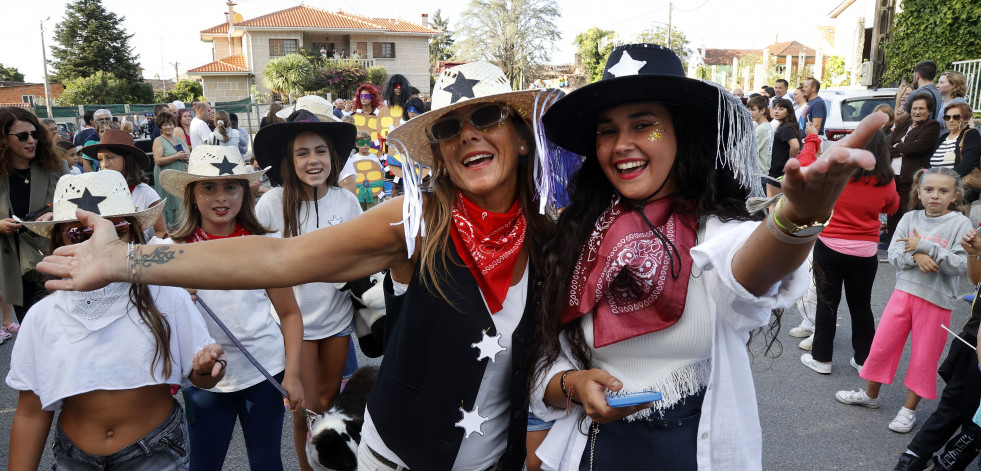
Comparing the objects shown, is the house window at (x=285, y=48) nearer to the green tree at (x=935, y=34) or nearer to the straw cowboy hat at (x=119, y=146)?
the green tree at (x=935, y=34)

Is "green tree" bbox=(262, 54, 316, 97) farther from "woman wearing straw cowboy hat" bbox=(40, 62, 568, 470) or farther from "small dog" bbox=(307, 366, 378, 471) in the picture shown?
"woman wearing straw cowboy hat" bbox=(40, 62, 568, 470)

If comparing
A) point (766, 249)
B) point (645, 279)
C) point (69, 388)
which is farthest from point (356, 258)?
point (69, 388)

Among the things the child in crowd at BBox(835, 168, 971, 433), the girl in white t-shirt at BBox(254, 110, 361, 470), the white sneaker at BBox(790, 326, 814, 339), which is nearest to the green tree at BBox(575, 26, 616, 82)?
the white sneaker at BBox(790, 326, 814, 339)

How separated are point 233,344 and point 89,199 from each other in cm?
84

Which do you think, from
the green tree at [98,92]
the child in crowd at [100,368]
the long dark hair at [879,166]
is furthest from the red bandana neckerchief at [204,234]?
the green tree at [98,92]

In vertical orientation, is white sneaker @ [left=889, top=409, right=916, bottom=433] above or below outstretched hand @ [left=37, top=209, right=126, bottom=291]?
below

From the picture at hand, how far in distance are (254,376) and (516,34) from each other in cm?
4693

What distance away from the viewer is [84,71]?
46125 mm

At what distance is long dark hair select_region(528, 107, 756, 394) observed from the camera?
5.38ft

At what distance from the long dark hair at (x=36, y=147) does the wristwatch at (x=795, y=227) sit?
17.2 feet

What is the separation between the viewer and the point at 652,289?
156 cm

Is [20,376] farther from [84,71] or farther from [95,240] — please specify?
[84,71]

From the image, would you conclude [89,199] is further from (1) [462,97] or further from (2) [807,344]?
(2) [807,344]

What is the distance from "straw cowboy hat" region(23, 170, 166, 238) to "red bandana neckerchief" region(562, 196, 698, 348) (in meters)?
1.78
